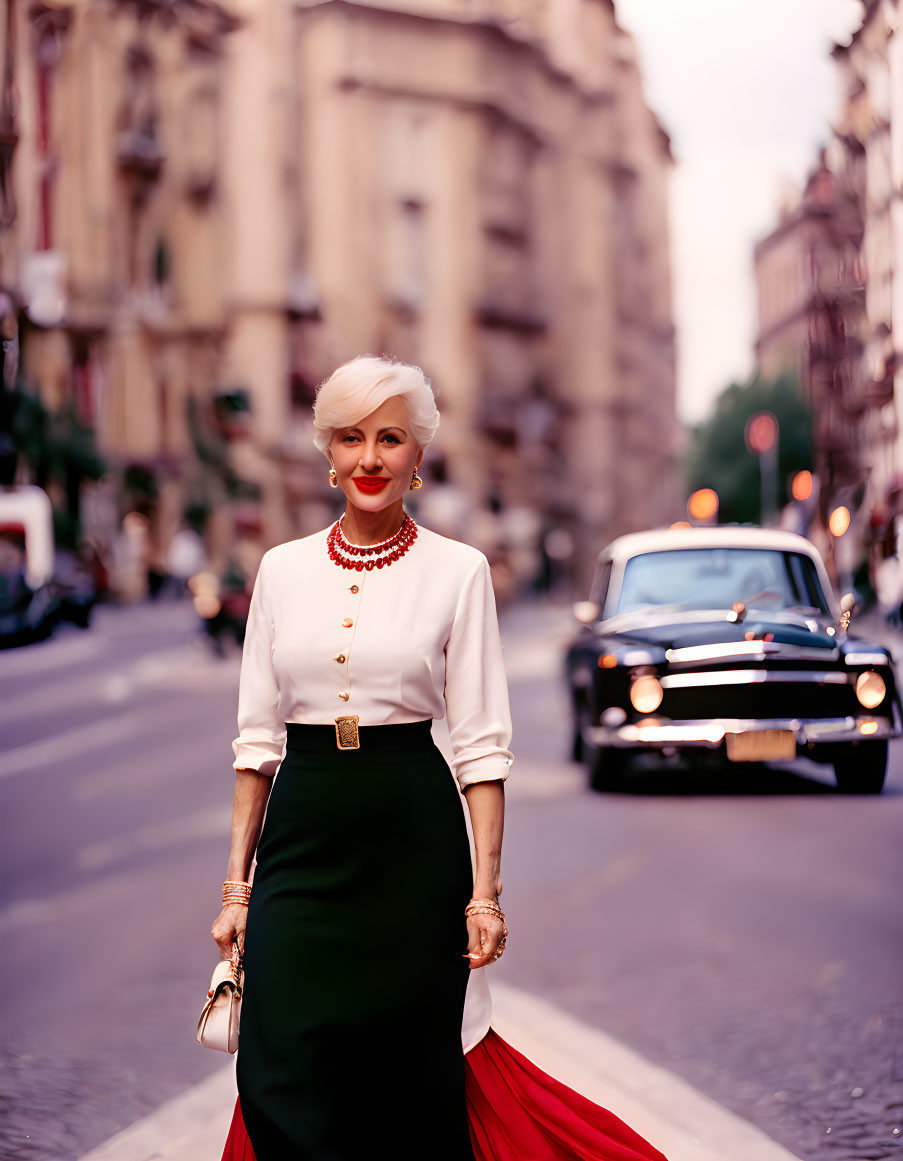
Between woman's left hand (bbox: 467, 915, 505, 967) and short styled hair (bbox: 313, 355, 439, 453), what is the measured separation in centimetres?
81

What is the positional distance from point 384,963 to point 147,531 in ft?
39.0

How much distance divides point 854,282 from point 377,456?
9.84 feet

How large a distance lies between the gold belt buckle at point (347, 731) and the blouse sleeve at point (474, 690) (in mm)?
163

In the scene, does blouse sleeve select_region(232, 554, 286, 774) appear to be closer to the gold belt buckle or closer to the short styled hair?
the gold belt buckle

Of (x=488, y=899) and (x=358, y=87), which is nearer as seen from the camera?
(x=488, y=899)

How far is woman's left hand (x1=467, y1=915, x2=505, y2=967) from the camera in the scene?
110 inches

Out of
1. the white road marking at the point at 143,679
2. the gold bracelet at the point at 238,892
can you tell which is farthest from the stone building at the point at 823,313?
the white road marking at the point at 143,679

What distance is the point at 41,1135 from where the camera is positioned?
13.1ft

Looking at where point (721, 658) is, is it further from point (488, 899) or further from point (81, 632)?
point (81, 632)

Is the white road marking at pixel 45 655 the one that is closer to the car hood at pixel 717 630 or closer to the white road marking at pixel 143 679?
the white road marking at pixel 143 679

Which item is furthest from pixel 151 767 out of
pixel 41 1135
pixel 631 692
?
pixel 41 1135

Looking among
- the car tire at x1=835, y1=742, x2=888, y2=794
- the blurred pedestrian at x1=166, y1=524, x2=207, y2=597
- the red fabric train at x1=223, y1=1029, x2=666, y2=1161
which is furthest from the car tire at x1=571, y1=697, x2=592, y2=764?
the blurred pedestrian at x1=166, y1=524, x2=207, y2=597

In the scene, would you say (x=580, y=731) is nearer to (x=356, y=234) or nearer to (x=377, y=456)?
(x=377, y=456)

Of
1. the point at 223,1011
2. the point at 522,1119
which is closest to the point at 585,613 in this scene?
the point at 522,1119
